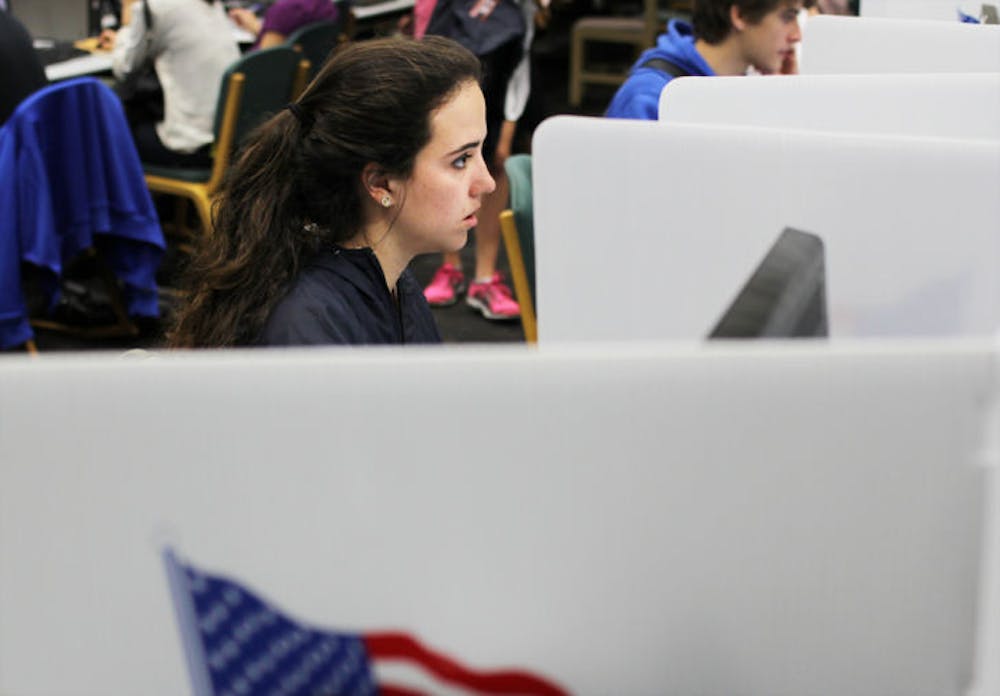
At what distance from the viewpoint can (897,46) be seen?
170 cm

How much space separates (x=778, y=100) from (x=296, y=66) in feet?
7.94

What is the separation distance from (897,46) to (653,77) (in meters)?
0.61

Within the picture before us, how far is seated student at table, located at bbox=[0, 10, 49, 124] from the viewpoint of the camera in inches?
123

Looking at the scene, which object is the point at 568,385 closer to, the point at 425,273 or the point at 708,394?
the point at 708,394

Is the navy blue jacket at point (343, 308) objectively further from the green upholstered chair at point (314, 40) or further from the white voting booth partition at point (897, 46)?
the green upholstered chair at point (314, 40)

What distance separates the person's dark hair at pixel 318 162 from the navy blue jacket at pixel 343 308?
25 millimetres

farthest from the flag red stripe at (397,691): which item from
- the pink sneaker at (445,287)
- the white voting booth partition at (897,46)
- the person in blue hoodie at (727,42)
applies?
the pink sneaker at (445,287)

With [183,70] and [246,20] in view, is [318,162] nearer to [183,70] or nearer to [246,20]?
[183,70]

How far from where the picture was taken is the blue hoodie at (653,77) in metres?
A: 2.16

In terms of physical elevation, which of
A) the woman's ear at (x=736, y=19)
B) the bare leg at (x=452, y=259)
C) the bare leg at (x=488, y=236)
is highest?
the woman's ear at (x=736, y=19)

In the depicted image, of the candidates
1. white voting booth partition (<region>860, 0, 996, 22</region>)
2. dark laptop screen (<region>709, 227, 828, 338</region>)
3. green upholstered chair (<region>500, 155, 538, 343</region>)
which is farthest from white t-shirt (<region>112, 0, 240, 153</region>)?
dark laptop screen (<region>709, 227, 828, 338</region>)

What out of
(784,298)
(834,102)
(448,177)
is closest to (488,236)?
(448,177)

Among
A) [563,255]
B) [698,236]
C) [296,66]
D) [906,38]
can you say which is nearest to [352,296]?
[563,255]

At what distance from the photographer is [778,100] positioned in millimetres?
1291
